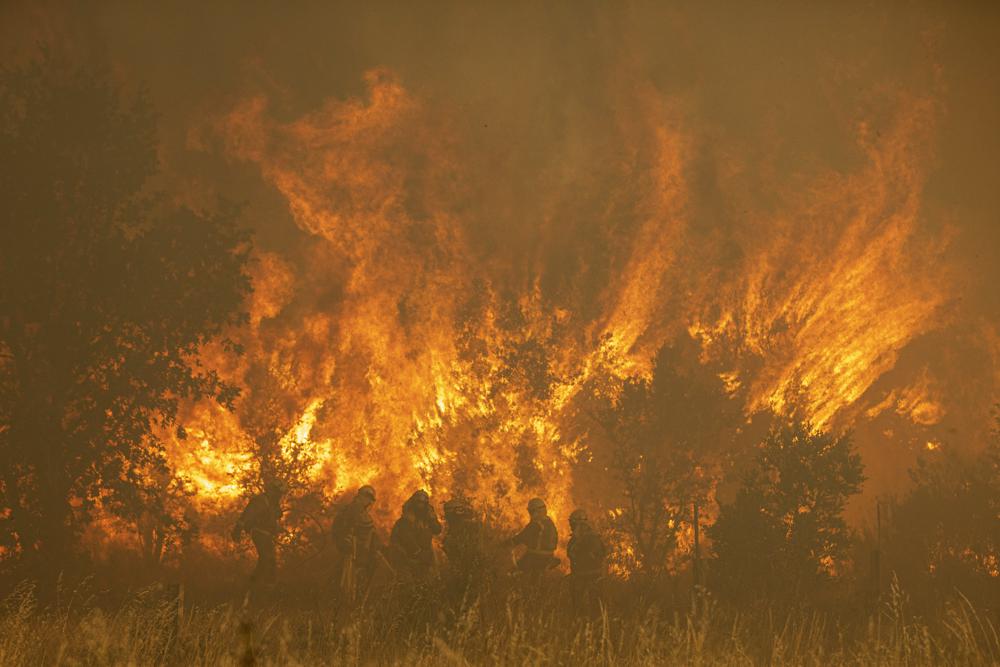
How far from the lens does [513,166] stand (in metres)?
43.0

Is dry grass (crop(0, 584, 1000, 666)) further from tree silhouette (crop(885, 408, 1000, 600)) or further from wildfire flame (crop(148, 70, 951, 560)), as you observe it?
wildfire flame (crop(148, 70, 951, 560))

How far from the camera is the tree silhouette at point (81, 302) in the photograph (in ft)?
60.3

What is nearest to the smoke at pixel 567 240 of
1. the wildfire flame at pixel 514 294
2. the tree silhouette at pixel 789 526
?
the wildfire flame at pixel 514 294

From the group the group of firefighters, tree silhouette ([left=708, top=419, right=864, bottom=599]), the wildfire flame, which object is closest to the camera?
tree silhouette ([left=708, top=419, right=864, bottom=599])

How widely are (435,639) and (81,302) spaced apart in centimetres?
1564

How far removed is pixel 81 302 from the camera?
19.2 meters

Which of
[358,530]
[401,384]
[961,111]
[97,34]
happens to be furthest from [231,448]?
[961,111]

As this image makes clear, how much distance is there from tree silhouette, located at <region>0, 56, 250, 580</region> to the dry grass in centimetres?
348

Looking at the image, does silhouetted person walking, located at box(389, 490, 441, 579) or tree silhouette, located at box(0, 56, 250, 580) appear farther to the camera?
silhouetted person walking, located at box(389, 490, 441, 579)

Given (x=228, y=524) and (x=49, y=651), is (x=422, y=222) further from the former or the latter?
(x=49, y=651)

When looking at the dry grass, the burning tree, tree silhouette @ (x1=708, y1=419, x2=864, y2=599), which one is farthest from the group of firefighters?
the burning tree

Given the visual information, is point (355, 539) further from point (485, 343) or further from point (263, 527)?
point (485, 343)

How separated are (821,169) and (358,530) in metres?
32.0

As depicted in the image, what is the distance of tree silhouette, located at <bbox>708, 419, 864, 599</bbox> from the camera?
56.7 ft
